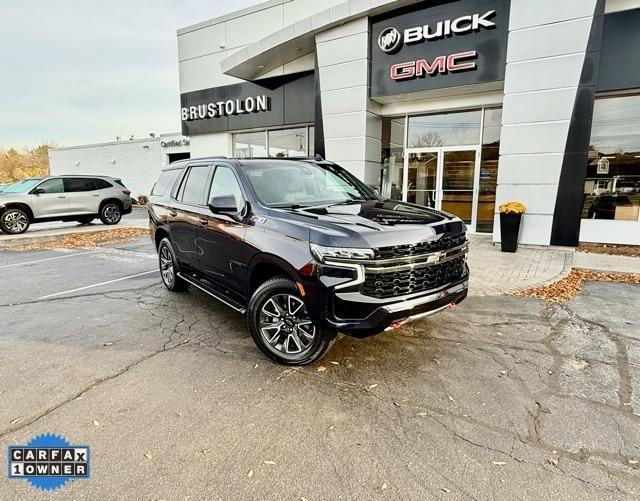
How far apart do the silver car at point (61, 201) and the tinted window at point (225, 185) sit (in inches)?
470

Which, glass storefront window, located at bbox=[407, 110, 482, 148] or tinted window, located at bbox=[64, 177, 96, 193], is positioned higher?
glass storefront window, located at bbox=[407, 110, 482, 148]

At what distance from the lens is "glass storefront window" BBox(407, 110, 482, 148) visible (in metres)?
11.4

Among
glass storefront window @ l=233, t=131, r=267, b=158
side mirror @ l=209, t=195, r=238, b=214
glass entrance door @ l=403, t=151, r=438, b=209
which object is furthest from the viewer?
glass storefront window @ l=233, t=131, r=267, b=158

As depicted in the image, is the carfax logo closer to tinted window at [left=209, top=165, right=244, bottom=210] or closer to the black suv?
the black suv

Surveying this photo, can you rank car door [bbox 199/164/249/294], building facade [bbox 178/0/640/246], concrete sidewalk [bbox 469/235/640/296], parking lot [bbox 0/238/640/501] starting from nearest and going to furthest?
parking lot [bbox 0/238/640/501], car door [bbox 199/164/249/294], concrete sidewalk [bbox 469/235/640/296], building facade [bbox 178/0/640/246]

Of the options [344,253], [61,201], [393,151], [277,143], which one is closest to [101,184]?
[61,201]

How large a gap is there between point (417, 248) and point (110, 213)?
15187mm

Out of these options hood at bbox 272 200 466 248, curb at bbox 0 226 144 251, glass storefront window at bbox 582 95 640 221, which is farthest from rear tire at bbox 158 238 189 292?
glass storefront window at bbox 582 95 640 221

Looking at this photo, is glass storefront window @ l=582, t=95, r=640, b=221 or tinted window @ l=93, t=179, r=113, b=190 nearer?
glass storefront window @ l=582, t=95, r=640, b=221

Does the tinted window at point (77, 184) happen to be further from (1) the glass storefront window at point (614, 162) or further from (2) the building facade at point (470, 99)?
(1) the glass storefront window at point (614, 162)

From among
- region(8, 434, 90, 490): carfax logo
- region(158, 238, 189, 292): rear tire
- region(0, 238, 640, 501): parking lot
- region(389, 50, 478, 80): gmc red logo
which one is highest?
region(389, 50, 478, 80): gmc red logo

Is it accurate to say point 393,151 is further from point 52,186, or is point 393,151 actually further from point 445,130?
point 52,186

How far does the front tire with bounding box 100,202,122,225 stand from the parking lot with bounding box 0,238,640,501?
36.4ft

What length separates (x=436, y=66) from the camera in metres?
10.3
